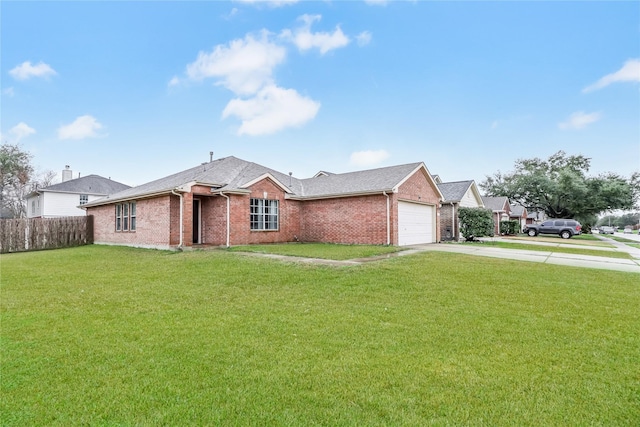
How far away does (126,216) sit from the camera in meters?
17.7

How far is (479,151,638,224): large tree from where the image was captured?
35.3 metres

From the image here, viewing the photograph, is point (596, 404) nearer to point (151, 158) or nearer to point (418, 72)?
point (418, 72)

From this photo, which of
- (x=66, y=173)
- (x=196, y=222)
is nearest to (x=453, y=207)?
(x=196, y=222)

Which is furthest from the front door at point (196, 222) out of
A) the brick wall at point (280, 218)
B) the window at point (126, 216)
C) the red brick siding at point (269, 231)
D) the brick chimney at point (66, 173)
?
the brick chimney at point (66, 173)

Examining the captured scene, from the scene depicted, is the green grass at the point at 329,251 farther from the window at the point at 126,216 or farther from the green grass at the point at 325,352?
the window at the point at 126,216

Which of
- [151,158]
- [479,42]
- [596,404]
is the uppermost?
[479,42]

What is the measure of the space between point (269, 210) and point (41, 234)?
1398 cm

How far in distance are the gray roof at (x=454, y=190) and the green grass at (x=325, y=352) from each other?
16352 millimetres

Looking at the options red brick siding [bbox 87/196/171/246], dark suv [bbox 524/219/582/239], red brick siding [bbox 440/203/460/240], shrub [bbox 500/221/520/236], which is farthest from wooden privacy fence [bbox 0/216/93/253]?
dark suv [bbox 524/219/582/239]

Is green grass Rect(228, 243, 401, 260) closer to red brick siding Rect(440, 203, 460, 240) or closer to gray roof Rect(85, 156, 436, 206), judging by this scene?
gray roof Rect(85, 156, 436, 206)

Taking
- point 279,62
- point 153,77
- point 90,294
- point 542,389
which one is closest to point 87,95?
point 153,77

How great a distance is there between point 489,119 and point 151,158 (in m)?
23.0

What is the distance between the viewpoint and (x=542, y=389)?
2.89 metres

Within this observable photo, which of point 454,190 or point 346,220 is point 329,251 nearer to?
point 346,220
